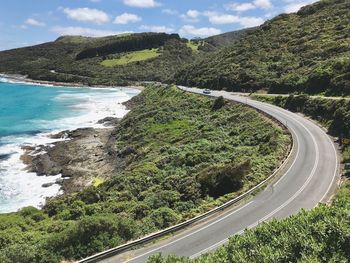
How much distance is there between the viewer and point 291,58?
9044 centimetres

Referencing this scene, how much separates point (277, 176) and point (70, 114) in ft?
245

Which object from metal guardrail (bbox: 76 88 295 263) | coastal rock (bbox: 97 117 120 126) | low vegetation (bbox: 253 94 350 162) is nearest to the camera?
metal guardrail (bbox: 76 88 295 263)

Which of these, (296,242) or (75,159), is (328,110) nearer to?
(75,159)

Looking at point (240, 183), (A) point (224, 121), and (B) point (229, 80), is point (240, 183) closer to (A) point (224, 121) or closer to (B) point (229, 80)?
(A) point (224, 121)

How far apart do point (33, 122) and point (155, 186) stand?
62.0m

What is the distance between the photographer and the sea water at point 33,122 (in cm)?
4447

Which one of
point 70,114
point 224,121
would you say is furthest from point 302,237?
point 70,114

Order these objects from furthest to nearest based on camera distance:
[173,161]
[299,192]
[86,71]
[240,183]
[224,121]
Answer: [86,71] < [224,121] < [173,161] < [240,183] < [299,192]

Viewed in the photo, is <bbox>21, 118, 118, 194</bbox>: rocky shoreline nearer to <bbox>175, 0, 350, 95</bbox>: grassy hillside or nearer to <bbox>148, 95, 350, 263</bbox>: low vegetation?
<bbox>148, 95, 350, 263</bbox>: low vegetation

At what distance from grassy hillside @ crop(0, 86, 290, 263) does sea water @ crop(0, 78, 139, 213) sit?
719cm

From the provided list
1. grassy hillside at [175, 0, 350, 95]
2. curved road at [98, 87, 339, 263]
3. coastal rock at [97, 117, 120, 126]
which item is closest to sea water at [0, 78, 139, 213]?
coastal rock at [97, 117, 120, 126]

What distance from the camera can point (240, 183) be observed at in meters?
30.1

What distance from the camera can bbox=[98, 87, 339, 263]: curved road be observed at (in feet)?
69.2

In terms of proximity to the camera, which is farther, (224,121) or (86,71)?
(86,71)
